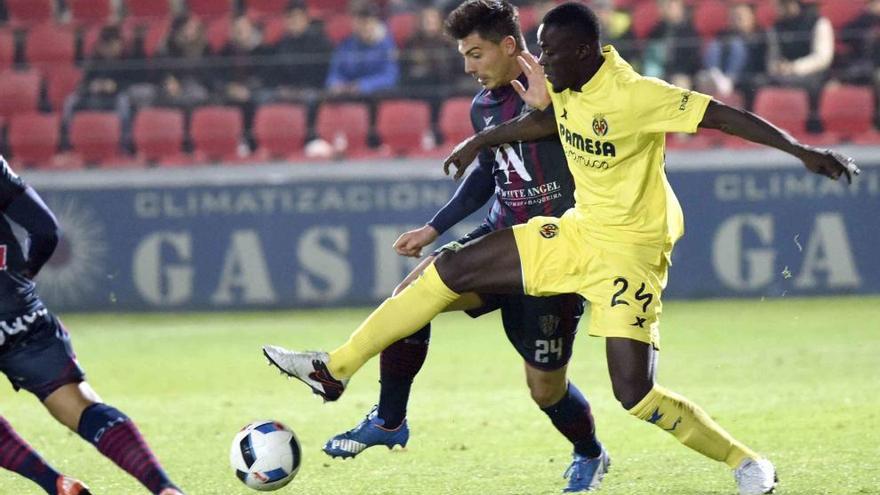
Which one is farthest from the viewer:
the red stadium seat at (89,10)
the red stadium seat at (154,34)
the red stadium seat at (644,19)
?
the red stadium seat at (89,10)

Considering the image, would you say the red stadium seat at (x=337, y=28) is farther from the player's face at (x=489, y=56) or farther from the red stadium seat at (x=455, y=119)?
the player's face at (x=489, y=56)

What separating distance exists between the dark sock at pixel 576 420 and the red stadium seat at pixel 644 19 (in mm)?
8763

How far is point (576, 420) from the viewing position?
639 cm

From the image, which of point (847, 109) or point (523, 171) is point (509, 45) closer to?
point (523, 171)

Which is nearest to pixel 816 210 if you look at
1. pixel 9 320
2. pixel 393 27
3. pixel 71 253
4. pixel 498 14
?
pixel 393 27

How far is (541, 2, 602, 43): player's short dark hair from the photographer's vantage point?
18.4 ft

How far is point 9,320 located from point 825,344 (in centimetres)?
740

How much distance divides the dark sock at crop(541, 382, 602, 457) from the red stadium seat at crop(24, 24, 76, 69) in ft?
35.9

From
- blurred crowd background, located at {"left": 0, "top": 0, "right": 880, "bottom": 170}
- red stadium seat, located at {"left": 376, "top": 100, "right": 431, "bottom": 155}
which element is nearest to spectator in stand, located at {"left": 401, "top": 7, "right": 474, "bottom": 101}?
blurred crowd background, located at {"left": 0, "top": 0, "right": 880, "bottom": 170}

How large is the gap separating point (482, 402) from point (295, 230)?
19.1ft

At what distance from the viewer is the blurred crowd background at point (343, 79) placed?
14.2 meters

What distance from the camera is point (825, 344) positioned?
11.1 meters

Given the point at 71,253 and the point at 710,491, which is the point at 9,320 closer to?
the point at 710,491

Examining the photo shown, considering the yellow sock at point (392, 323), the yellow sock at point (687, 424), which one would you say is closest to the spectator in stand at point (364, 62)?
the yellow sock at point (392, 323)
